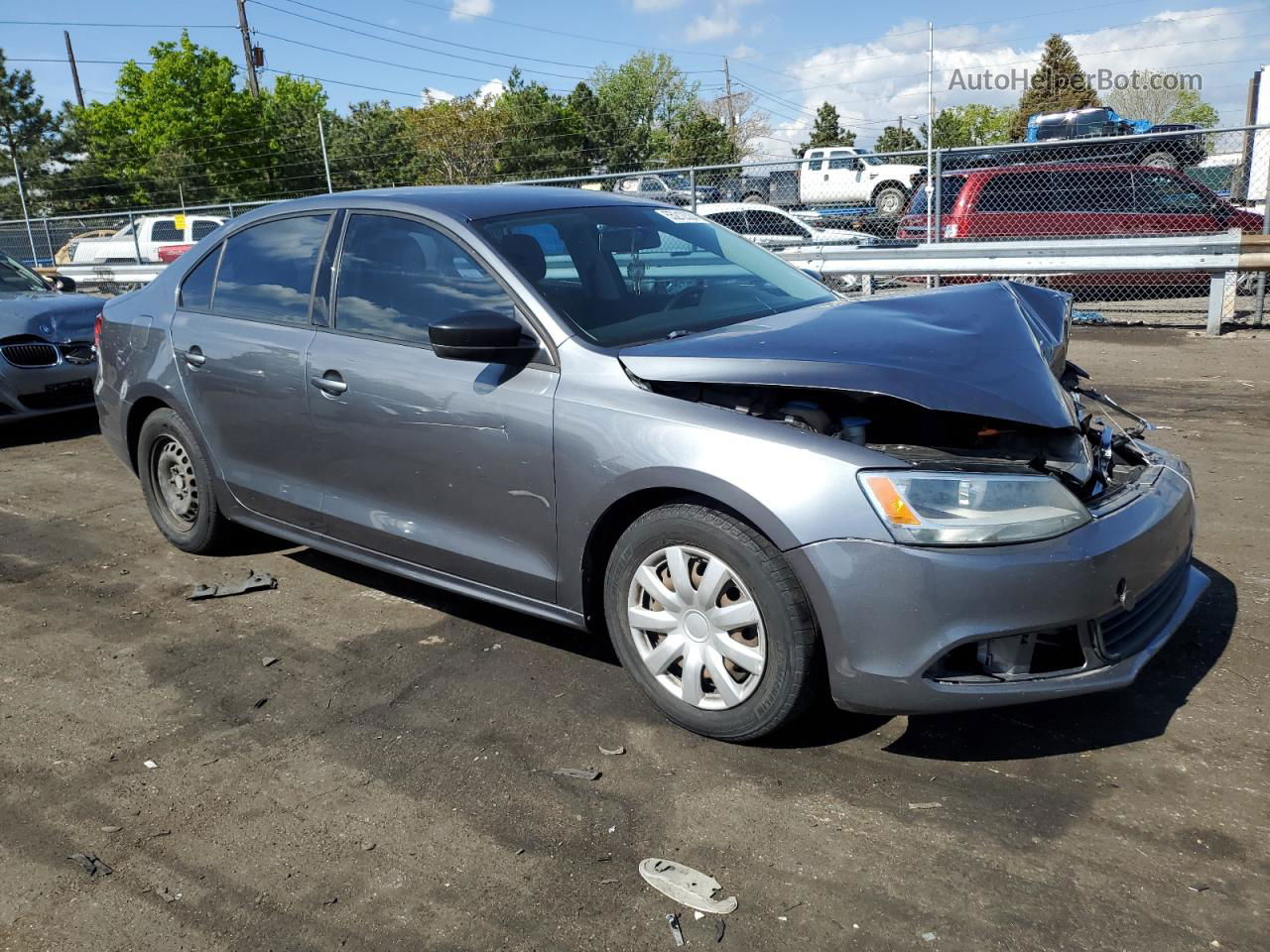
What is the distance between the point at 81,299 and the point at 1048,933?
8.48m

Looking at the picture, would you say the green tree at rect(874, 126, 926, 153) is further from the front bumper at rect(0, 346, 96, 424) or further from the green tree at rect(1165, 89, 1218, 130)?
the front bumper at rect(0, 346, 96, 424)

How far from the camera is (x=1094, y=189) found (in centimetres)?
1348

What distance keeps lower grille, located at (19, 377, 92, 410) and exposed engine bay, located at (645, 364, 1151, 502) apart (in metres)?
6.44

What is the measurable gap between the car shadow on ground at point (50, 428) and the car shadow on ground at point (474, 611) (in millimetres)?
4140

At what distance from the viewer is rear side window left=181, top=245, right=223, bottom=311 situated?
484 cm

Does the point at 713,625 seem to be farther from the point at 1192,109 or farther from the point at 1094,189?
the point at 1192,109

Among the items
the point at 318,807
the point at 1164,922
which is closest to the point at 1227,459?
the point at 1164,922

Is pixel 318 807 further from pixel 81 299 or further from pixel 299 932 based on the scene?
pixel 81 299

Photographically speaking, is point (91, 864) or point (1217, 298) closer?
point (91, 864)

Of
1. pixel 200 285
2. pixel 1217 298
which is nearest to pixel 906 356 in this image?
pixel 200 285

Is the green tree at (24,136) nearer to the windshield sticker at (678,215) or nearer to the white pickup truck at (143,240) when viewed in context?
the white pickup truck at (143,240)

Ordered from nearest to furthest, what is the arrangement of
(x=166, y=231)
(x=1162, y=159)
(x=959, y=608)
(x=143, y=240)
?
(x=959, y=608)
(x=1162, y=159)
(x=143, y=240)
(x=166, y=231)

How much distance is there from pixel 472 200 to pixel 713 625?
6.46 feet

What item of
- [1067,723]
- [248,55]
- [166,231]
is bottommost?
[1067,723]
